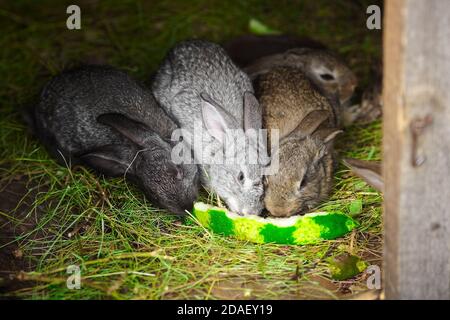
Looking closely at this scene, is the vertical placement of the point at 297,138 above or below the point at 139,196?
above

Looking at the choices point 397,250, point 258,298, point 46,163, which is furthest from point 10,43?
point 397,250

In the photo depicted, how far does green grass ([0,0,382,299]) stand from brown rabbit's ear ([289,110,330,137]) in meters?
0.56

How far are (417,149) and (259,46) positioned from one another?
383cm

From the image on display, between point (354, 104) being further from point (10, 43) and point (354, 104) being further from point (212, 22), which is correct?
point (10, 43)

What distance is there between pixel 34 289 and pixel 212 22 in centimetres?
428

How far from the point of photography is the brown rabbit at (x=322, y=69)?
21.6 ft

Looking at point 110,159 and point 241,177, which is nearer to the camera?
point 241,177

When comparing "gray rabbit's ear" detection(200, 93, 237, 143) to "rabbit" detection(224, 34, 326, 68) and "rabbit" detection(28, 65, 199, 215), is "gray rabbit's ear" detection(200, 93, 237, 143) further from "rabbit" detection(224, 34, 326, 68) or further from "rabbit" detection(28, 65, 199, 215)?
"rabbit" detection(224, 34, 326, 68)

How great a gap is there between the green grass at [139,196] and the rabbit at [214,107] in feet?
1.32

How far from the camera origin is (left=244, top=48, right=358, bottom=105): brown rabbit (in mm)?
6594

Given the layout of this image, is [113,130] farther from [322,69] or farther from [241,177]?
[322,69]

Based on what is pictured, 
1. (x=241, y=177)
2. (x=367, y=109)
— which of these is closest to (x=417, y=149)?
(x=241, y=177)

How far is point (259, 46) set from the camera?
7.04m
